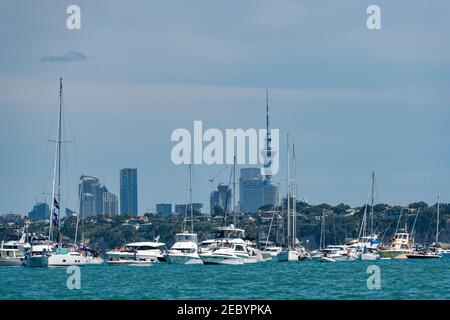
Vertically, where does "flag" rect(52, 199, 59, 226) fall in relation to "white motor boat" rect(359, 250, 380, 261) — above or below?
above

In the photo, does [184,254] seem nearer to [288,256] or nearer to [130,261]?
[130,261]

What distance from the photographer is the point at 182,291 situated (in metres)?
61.6

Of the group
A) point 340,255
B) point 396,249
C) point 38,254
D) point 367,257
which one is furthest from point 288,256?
point 38,254

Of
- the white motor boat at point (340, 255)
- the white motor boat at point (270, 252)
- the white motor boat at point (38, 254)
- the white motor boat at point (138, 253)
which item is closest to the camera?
the white motor boat at point (38, 254)

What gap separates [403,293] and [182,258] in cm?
7085

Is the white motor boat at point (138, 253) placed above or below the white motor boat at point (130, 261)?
above

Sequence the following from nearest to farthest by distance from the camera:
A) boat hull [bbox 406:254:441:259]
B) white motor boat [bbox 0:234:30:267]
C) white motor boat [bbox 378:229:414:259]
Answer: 1. white motor boat [bbox 0:234:30:267]
2. white motor boat [bbox 378:229:414:259]
3. boat hull [bbox 406:254:441:259]

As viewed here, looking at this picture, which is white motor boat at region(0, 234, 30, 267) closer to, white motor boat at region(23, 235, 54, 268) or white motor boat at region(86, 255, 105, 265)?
white motor boat at region(23, 235, 54, 268)

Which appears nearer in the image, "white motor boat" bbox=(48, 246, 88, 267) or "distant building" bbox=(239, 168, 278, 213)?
"white motor boat" bbox=(48, 246, 88, 267)

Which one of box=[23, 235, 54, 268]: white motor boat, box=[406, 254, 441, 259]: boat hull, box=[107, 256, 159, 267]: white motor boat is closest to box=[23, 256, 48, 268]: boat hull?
box=[23, 235, 54, 268]: white motor boat

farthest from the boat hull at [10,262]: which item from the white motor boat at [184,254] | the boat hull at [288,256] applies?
the boat hull at [288,256]

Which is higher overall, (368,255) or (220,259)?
(220,259)

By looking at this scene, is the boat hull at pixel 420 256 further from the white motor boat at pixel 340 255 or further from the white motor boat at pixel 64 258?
the white motor boat at pixel 64 258

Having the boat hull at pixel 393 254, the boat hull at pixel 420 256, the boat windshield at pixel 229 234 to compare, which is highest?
the boat windshield at pixel 229 234
